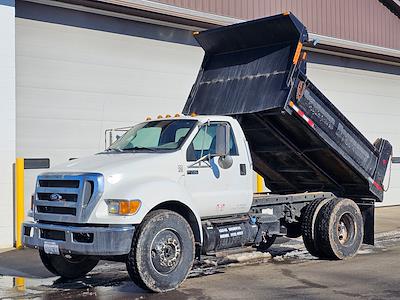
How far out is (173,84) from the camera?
49.3 ft

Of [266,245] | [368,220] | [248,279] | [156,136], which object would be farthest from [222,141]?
[368,220]

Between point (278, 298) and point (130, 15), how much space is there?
8.54 m

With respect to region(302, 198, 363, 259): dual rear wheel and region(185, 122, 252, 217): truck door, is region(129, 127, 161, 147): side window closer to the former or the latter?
region(185, 122, 252, 217): truck door

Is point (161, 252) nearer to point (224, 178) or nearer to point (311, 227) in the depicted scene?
point (224, 178)

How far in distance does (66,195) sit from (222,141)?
2.28 metres

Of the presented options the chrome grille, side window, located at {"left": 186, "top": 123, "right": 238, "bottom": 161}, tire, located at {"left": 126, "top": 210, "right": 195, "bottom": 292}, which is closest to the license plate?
the chrome grille

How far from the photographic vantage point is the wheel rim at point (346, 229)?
10.4m

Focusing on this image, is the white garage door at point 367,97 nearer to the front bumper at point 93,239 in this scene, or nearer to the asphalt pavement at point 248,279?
the asphalt pavement at point 248,279

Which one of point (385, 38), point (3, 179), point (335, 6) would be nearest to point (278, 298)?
point (3, 179)

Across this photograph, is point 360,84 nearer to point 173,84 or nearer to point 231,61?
point 173,84

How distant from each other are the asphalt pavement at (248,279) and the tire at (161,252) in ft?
0.63

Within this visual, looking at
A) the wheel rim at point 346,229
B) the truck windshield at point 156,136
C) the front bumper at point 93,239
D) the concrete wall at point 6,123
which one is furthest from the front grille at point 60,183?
the wheel rim at point 346,229

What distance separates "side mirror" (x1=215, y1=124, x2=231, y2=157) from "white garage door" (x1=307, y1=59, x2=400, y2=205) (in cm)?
996

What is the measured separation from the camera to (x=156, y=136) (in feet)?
29.2
